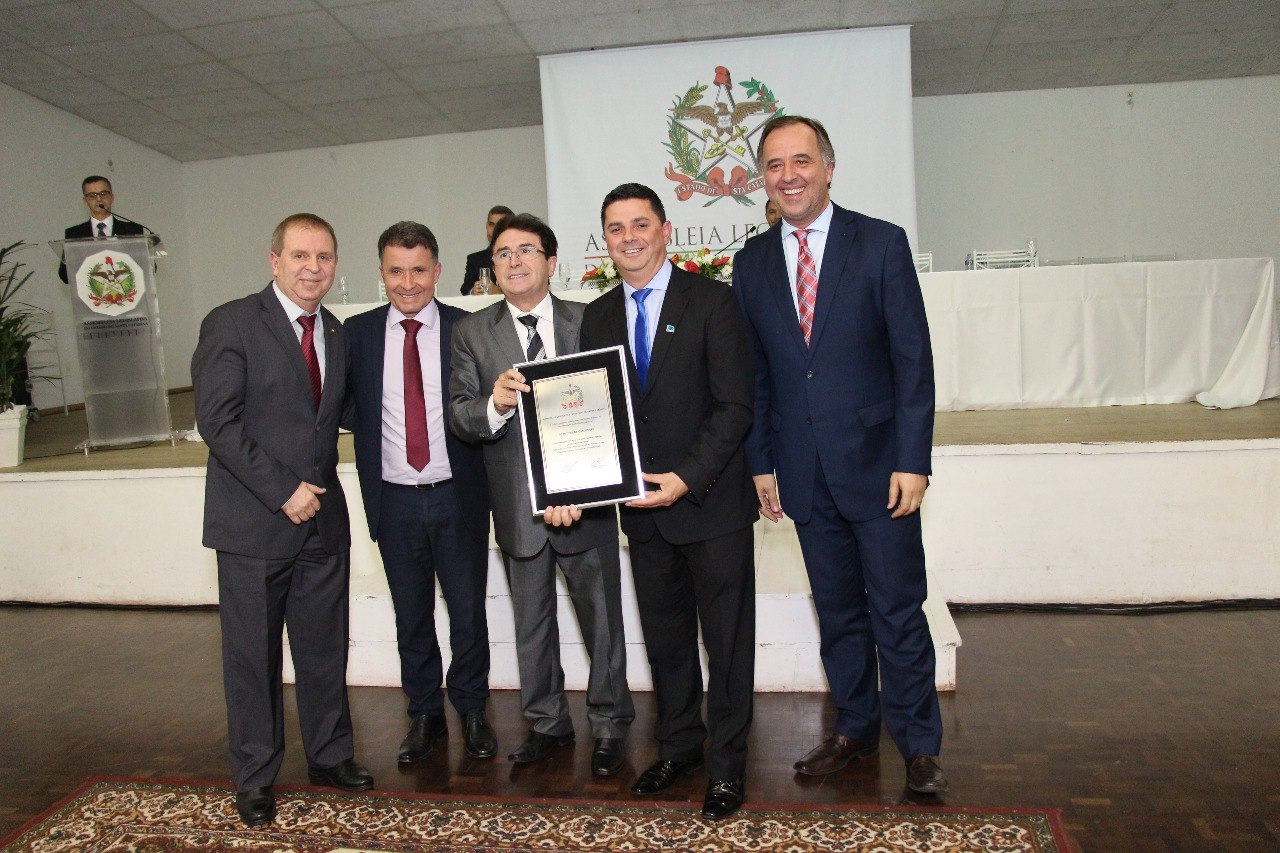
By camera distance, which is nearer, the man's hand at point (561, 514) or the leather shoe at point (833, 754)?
the man's hand at point (561, 514)

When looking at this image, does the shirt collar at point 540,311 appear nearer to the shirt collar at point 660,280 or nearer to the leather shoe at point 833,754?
the shirt collar at point 660,280

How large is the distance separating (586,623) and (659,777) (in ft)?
1.57

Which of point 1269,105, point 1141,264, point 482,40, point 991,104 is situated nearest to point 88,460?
point 482,40

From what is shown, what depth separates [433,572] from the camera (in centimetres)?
297

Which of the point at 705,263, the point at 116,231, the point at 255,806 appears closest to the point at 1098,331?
the point at 705,263

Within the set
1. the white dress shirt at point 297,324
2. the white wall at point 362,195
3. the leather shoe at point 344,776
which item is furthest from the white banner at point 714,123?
the leather shoe at point 344,776

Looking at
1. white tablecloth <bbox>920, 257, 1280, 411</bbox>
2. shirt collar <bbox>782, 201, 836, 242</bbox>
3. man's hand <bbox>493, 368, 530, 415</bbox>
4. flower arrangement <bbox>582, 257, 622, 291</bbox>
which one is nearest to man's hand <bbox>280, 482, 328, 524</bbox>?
man's hand <bbox>493, 368, 530, 415</bbox>

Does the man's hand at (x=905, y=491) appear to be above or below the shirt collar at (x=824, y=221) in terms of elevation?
below

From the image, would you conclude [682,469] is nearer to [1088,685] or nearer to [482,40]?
[1088,685]

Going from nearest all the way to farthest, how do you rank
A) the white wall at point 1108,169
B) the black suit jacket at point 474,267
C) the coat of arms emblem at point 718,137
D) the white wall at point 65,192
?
1. the black suit jacket at point 474,267
2. the coat of arms emblem at point 718,137
3. the white wall at point 65,192
4. the white wall at point 1108,169

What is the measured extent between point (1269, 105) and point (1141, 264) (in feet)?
19.4

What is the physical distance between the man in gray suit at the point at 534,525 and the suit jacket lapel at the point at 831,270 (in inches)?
27.3

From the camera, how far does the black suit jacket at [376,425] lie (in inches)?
113

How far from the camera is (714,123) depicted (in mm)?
8773
